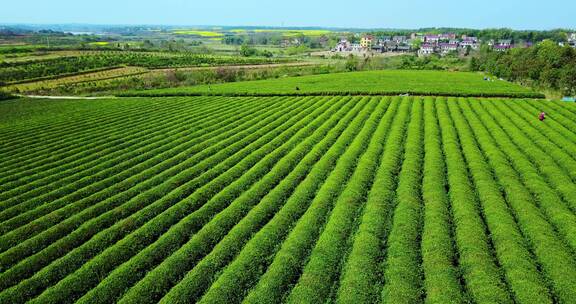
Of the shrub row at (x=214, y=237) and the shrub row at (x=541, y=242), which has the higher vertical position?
the shrub row at (x=541, y=242)

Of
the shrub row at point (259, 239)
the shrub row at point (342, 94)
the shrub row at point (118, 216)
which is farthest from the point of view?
the shrub row at point (342, 94)

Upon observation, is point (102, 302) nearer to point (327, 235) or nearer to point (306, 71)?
point (327, 235)

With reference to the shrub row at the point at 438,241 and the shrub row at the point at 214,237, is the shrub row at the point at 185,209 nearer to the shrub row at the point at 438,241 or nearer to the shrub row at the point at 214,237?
the shrub row at the point at 214,237

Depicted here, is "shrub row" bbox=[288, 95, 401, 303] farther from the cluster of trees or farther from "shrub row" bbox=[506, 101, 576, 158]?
the cluster of trees

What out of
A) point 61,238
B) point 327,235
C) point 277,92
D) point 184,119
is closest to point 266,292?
point 327,235

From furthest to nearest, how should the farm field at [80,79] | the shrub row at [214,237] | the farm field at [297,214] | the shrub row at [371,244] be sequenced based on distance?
the farm field at [80,79] < the shrub row at [214,237] < the farm field at [297,214] < the shrub row at [371,244]

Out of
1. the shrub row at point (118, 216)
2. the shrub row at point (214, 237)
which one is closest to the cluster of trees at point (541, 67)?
the shrub row at point (214, 237)
